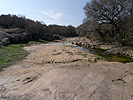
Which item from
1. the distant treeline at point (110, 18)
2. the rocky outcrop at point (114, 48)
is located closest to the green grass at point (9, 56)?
the rocky outcrop at point (114, 48)

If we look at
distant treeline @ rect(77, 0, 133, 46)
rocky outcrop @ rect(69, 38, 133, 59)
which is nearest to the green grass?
Answer: rocky outcrop @ rect(69, 38, 133, 59)

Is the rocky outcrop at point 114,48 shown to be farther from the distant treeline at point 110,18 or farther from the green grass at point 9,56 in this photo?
the green grass at point 9,56

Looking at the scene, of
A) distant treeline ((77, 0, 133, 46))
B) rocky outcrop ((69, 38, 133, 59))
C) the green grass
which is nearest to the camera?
the green grass

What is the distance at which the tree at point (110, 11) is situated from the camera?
37.3 ft

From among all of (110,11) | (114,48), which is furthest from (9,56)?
(110,11)

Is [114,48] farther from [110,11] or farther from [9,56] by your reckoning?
[9,56]

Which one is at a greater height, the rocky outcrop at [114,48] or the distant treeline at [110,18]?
the distant treeline at [110,18]

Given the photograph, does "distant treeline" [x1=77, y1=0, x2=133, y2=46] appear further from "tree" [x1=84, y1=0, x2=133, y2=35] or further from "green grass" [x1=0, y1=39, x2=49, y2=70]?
"green grass" [x1=0, y1=39, x2=49, y2=70]

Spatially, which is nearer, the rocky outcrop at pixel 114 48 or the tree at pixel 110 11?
the rocky outcrop at pixel 114 48

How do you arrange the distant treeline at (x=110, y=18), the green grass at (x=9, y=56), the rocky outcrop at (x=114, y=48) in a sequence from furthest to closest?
the distant treeline at (x=110, y=18) < the rocky outcrop at (x=114, y=48) < the green grass at (x=9, y=56)

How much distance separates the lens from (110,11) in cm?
1168

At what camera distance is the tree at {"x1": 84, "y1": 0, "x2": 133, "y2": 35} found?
11359 millimetres

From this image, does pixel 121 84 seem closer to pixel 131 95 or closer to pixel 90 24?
pixel 131 95

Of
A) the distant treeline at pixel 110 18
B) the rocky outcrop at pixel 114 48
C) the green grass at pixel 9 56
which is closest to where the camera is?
the green grass at pixel 9 56
